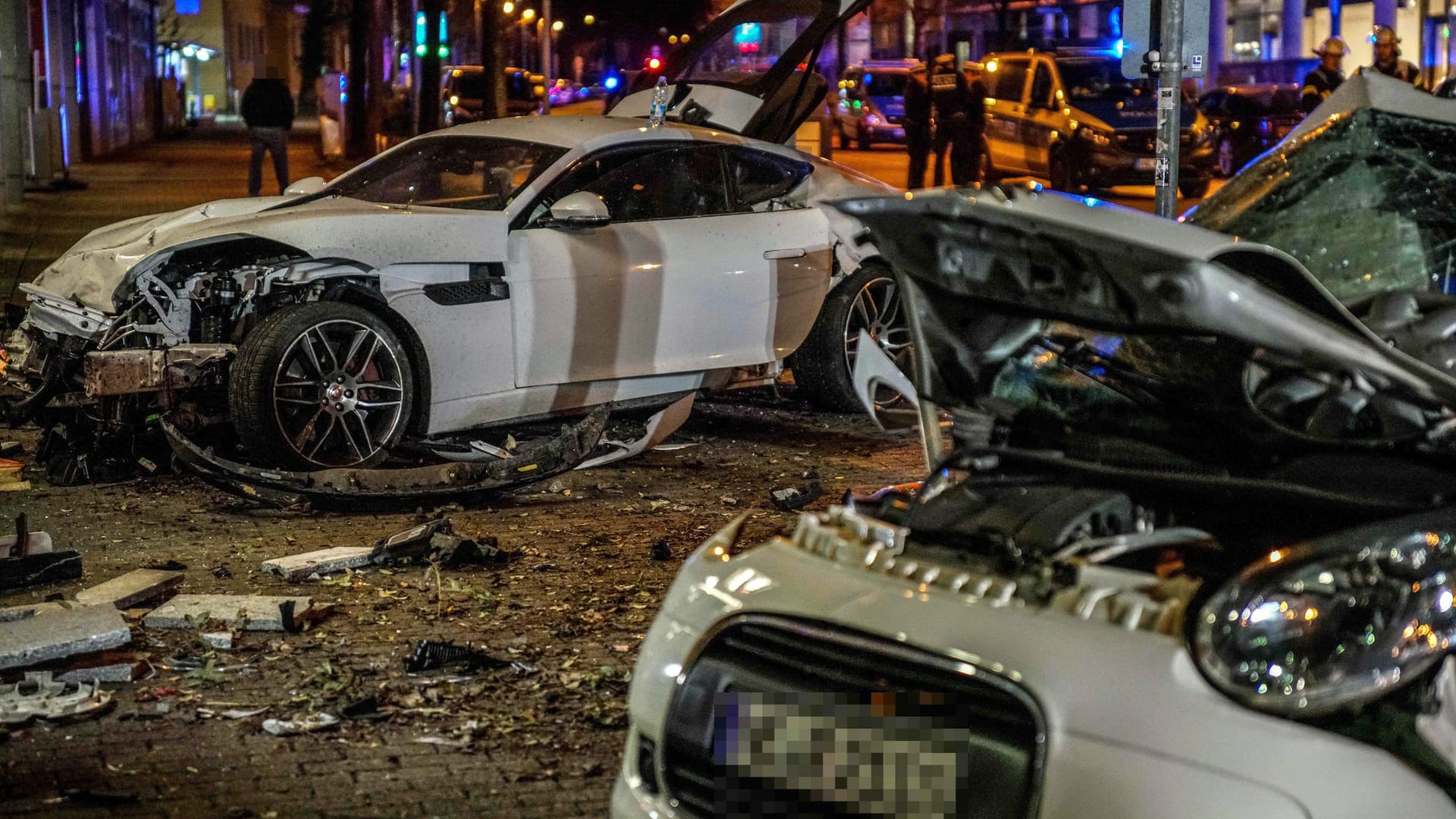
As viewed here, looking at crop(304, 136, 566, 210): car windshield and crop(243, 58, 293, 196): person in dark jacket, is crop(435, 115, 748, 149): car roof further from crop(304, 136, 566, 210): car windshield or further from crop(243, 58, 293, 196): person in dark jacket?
crop(243, 58, 293, 196): person in dark jacket

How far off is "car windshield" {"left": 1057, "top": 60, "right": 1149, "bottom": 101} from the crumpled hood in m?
16.2

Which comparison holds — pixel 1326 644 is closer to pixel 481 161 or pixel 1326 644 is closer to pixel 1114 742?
pixel 1114 742

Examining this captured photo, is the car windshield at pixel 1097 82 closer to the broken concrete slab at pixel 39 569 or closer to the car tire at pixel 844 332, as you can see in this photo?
the car tire at pixel 844 332

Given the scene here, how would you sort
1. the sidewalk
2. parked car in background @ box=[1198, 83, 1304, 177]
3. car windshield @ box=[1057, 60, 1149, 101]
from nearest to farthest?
the sidewalk → car windshield @ box=[1057, 60, 1149, 101] → parked car in background @ box=[1198, 83, 1304, 177]

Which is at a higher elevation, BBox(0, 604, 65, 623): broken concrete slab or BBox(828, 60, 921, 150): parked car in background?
BBox(828, 60, 921, 150): parked car in background

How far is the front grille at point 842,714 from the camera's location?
99.1 inches

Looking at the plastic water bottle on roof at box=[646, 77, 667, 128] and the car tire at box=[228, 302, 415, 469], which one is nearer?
the car tire at box=[228, 302, 415, 469]

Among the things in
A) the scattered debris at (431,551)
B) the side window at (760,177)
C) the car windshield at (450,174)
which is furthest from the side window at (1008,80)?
the scattered debris at (431,551)

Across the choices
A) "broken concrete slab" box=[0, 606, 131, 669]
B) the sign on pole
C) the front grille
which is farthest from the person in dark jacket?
the front grille

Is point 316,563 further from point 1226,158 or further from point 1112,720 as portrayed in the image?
point 1226,158

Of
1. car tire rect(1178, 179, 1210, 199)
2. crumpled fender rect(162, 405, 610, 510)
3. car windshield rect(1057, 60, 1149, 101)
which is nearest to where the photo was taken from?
crumpled fender rect(162, 405, 610, 510)

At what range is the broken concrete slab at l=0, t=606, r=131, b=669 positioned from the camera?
4.77m

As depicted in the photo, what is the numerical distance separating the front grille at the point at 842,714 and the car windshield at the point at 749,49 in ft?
22.8

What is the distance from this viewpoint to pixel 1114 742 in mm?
2422
